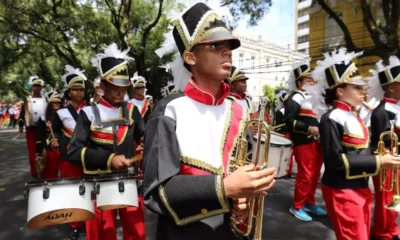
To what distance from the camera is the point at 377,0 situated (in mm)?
24500

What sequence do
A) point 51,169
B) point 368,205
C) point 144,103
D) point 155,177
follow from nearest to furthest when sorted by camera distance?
point 155,177
point 368,205
point 51,169
point 144,103

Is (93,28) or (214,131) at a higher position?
(93,28)

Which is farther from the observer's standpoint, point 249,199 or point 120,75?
point 120,75

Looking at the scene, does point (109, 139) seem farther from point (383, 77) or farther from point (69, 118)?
point (383, 77)

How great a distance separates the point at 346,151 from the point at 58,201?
9.14ft

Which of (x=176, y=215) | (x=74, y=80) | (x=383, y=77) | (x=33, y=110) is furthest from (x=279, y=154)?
(x=33, y=110)

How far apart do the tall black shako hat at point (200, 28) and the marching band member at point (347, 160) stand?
206cm

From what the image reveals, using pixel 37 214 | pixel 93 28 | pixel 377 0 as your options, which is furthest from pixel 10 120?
pixel 37 214

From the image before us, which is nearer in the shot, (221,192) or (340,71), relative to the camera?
(221,192)

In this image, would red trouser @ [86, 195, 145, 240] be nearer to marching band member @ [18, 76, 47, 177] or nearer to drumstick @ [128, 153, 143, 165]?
drumstick @ [128, 153, 143, 165]

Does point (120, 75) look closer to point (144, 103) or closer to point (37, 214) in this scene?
point (37, 214)

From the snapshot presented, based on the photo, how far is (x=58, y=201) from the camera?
2912mm

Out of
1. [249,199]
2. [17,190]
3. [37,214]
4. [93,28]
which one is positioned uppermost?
[93,28]

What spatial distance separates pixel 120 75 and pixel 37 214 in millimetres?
1692
